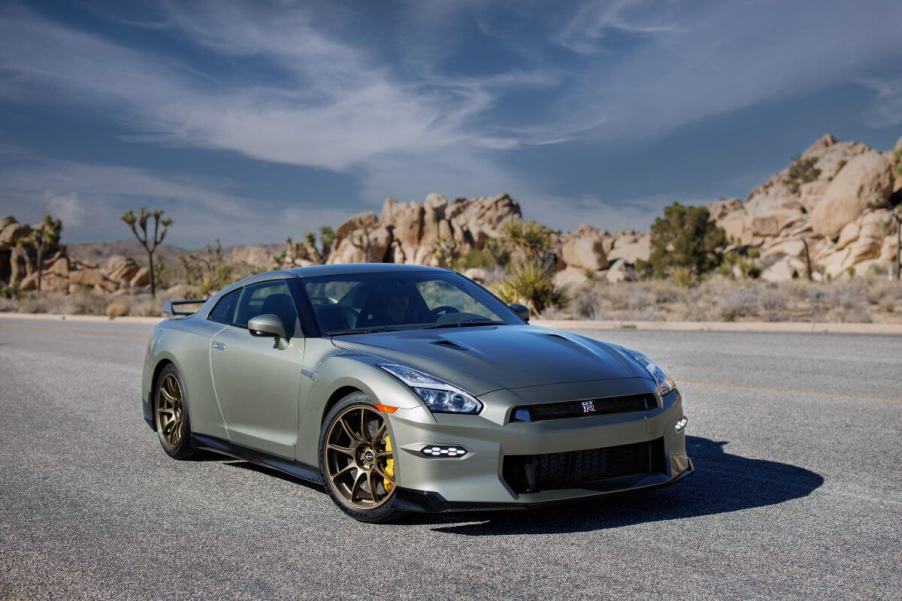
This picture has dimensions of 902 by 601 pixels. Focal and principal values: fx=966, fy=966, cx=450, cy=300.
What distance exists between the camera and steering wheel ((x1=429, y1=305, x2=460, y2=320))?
6.56 meters

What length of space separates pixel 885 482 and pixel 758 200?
155 m

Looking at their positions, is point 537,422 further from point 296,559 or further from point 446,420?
point 296,559

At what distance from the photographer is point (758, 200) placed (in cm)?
15312

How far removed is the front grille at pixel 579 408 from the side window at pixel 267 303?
1991 millimetres

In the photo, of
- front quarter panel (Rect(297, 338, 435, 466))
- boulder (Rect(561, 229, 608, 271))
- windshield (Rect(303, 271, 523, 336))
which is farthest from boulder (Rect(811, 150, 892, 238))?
front quarter panel (Rect(297, 338, 435, 466))

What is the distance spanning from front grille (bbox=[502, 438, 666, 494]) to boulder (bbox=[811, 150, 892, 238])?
8068cm

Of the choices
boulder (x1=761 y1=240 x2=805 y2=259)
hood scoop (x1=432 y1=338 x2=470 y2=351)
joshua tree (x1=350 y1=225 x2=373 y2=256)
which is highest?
joshua tree (x1=350 y1=225 x2=373 y2=256)

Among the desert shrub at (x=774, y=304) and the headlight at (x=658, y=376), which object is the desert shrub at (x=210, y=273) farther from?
the headlight at (x=658, y=376)

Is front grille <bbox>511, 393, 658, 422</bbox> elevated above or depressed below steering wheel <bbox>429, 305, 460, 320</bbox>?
below

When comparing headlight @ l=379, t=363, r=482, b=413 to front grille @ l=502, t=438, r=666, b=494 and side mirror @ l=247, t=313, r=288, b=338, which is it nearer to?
front grille @ l=502, t=438, r=666, b=494

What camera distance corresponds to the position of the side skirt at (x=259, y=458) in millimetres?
5727

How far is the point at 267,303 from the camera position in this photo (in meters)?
6.87

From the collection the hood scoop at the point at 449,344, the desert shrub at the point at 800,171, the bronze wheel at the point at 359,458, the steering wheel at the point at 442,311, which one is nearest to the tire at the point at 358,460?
the bronze wheel at the point at 359,458

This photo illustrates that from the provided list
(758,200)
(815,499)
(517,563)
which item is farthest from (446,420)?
(758,200)
